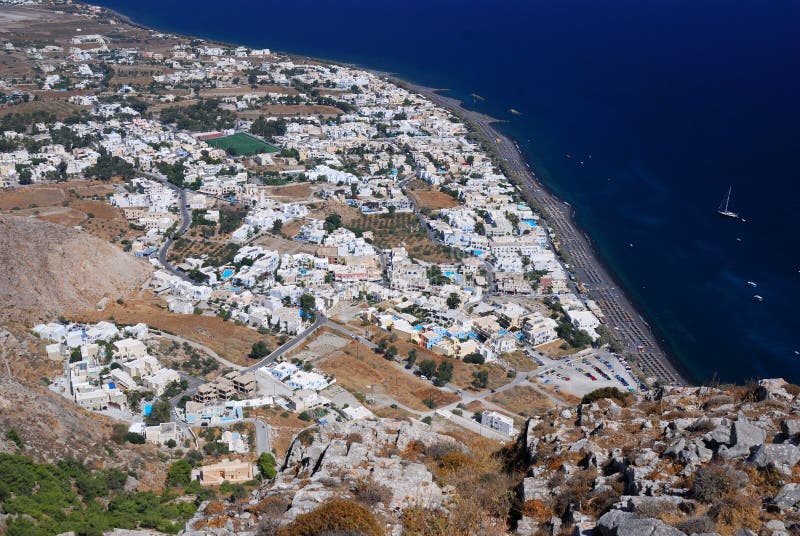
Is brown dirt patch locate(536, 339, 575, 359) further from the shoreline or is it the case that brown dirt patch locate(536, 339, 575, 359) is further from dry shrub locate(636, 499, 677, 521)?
dry shrub locate(636, 499, 677, 521)

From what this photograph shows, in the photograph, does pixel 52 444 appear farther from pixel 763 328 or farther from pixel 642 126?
pixel 642 126

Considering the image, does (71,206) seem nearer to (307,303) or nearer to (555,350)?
(307,303)

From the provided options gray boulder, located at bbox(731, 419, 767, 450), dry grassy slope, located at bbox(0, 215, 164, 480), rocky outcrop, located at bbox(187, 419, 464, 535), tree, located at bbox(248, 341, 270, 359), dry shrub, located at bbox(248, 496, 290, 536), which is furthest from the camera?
tree, located at bbox(248, 341, 270, 359)

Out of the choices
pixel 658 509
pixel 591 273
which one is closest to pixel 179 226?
pixel 591 273

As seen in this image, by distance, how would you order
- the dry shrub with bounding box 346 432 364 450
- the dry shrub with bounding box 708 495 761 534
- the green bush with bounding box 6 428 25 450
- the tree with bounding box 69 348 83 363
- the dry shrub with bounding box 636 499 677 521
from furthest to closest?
the tree with bounding box 69 348 83 363 < the green bush with bounding box 6 428 25 450 < the dry shrub with bounding box 346 432 364 450 < the dry shrub with bounding box 636 499 677 521 < the dry shrub with bounding box 708 495 761 534

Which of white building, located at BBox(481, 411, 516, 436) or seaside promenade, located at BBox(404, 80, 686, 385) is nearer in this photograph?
white building, located at BBox(481, 411, 516, 436)

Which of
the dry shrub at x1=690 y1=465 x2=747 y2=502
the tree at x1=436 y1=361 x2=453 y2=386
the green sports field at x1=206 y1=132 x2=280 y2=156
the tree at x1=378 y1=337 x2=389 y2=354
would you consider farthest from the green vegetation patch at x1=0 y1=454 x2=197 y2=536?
the green sports field at x1=206 y1=132 x2=280 y2=156
